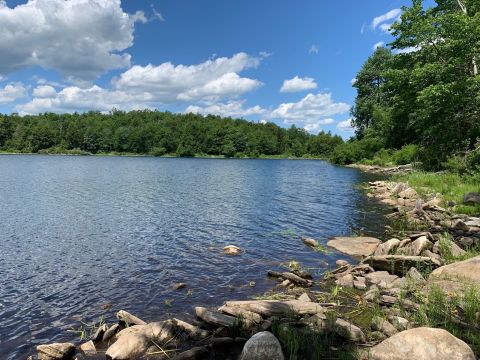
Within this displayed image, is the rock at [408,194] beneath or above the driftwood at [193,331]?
above

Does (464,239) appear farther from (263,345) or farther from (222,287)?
(263,345)

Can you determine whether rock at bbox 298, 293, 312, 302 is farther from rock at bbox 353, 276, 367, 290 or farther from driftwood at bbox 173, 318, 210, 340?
driftwood at bbox 173, 318, 210, 340

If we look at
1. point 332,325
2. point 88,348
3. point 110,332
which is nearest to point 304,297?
point 332,325

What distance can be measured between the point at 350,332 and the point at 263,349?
8.57 feet

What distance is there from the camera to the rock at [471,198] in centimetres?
2581

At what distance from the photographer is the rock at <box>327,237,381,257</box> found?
63.1ft

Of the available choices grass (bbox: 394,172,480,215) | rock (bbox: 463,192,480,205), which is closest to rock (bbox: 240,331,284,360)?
grass (bbox: 394,172,480,215)

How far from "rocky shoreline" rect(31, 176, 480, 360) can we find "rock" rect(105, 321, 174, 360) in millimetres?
24

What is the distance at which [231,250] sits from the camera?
1938cm

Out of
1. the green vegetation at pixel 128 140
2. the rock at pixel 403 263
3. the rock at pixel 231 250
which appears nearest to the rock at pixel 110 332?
the rock at pixel 231 250

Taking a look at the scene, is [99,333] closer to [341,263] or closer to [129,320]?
[129,320]

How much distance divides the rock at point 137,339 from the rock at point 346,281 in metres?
6.73

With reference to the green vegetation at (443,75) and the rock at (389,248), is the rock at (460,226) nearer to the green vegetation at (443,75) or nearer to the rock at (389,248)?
the rock at (389,248)

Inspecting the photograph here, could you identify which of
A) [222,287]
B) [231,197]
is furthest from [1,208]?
[222,287]
